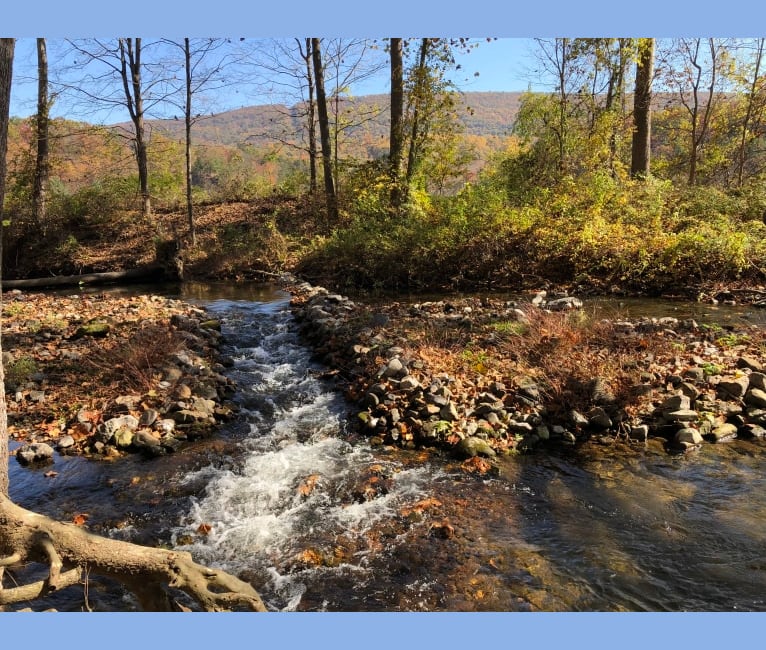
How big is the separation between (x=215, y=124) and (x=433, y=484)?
247 feet

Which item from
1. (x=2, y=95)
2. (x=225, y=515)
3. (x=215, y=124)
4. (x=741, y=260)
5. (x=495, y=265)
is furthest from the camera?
(x=215, y=124)

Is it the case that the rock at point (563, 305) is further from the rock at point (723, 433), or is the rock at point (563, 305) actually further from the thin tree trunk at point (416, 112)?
the thin tree trunk at point (416, 112)

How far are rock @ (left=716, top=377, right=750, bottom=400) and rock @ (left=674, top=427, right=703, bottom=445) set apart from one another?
37.6 inches

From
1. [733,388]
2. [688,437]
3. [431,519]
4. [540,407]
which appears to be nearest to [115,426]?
[431,519]

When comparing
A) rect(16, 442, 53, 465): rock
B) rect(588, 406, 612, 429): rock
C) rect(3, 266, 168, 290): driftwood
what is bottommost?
rect(16, 442, 53, 465): rock

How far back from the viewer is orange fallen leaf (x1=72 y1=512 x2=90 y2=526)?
14.4 ft

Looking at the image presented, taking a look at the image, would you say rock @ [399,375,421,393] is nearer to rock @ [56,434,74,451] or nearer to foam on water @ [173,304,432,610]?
foam on water @ [173,304,432,610]

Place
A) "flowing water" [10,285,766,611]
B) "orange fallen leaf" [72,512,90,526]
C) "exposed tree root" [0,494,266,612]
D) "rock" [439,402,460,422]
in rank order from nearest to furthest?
1. "exposed tree root" [0,494,266,612]
2. "flowing water" [10,285,766,611]
3. "orange fallen leaf" [72,512,90,526]
4. "rock" [439,402,460,422]

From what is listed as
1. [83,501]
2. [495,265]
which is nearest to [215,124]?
[495,265]

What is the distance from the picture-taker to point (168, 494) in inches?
190

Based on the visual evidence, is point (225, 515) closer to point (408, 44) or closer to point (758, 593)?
point (758, 593)

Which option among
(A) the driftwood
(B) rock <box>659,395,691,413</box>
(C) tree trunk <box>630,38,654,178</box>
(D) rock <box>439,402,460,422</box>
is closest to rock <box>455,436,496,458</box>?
(D) rock <box>439,402,460,422</box>

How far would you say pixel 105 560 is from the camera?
106 inches

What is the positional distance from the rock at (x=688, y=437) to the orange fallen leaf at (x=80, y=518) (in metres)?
5.82
